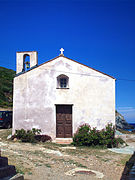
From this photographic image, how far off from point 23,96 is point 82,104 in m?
3.98

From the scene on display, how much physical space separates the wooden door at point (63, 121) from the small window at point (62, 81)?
1408 mm

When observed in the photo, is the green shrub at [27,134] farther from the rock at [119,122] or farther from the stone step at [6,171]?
the rock at [119,122]

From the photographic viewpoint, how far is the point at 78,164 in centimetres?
805

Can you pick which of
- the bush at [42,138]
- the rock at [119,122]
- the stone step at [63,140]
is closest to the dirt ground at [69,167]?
the stone step at [63,140]

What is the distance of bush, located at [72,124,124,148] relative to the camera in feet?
40.7

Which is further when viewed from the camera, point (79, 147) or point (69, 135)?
point (69, 135)

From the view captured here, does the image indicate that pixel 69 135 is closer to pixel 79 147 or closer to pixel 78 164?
pixel 79 147

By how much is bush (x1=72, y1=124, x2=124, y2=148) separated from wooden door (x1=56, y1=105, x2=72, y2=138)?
2.65 ft

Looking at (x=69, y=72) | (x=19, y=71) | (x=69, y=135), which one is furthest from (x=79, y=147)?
(x=19, y=71)

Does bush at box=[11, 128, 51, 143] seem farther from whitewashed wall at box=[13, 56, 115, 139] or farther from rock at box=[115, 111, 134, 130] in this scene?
rock at box=[115, 111, 134, 130]

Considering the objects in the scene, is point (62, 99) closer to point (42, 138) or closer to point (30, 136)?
point (42, 138)

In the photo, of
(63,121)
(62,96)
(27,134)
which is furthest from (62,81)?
(27,134)

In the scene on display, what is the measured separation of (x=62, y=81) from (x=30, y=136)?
419 centimetres

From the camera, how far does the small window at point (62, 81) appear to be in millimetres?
13602
